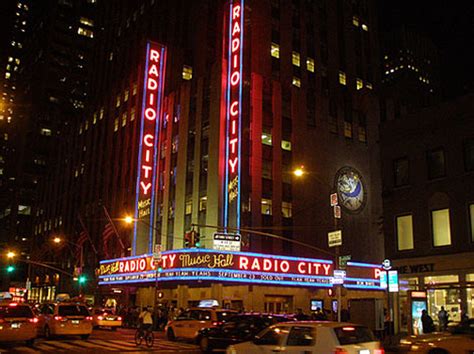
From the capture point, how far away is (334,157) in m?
55.4

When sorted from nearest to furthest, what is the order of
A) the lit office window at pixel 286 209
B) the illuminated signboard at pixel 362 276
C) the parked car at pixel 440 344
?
1. the parked car at pixel 440 344
2. the illuminated signboard at pixel 362 276
3. the lit office window at pixel 286 209

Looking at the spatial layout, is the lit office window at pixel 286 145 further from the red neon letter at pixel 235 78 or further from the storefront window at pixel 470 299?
the storefront window at pixel 470 299

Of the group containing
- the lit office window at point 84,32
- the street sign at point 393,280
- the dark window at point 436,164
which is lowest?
the street sign at point 393,280

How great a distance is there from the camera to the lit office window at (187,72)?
57422mm

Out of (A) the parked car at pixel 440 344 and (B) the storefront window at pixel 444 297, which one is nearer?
(A) the parked car at pixel 440 344

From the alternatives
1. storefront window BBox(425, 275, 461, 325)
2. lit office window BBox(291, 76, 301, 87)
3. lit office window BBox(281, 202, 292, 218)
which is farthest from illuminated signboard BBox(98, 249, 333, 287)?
lit office window BBox(291, 76, 301, 87)

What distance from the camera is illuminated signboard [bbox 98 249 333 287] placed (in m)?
39.3

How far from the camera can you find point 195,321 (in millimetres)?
27578

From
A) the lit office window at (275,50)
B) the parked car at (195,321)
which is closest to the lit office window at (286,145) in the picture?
the lit office window at (275,50)

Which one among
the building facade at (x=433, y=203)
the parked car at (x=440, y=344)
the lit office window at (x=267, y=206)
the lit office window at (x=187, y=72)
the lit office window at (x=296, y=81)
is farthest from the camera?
the lit office window at (x=187, y=72)

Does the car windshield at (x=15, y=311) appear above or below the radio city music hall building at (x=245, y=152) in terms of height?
below

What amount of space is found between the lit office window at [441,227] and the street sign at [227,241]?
1141 cm

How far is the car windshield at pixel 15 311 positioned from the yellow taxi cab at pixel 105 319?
13.7 meters

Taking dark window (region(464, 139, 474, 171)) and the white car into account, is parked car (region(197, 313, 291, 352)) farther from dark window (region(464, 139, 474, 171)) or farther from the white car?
dark window (region(464, 139, 474, 171))
